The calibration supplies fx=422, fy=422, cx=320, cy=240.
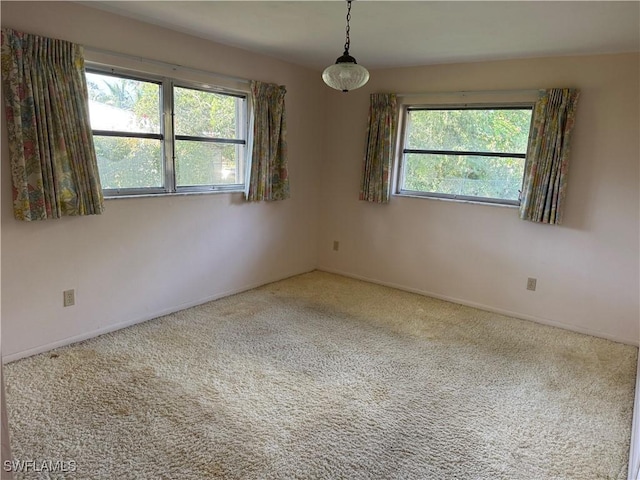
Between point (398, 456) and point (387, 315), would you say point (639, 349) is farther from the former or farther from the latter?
point (398, 456)

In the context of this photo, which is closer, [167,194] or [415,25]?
[415,25]

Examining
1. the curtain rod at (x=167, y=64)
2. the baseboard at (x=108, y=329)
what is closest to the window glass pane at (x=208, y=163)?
the curtain rod at (x=167, y=64)

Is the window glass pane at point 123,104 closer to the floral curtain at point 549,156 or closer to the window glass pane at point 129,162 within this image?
the window glass pane at point 129,162

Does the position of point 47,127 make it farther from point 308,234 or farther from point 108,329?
point 308,234

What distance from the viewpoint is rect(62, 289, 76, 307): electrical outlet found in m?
2.96

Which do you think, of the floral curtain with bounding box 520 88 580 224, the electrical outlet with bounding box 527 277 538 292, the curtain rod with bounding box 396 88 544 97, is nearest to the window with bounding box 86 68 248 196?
the curtain rod with bounding box 396 88 544 97

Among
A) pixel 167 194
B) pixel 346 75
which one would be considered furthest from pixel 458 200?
pixel 167 194

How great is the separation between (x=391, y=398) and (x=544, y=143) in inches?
98.6

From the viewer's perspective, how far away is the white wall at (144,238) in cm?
272

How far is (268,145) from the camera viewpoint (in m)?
4.17

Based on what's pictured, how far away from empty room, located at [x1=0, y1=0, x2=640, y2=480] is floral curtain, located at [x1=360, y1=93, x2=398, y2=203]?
0.08 ft

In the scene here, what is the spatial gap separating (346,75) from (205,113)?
1.75 meters

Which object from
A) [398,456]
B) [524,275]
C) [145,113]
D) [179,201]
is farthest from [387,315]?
[145,113]

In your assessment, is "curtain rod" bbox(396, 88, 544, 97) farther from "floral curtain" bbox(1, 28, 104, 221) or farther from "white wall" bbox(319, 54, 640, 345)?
"floral curtain" bbox(1, 28, 104, 221)
